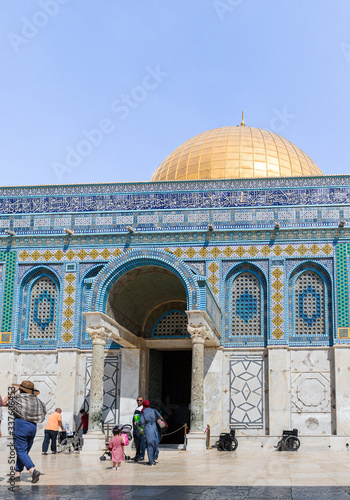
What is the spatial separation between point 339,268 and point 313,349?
2377 millimetres

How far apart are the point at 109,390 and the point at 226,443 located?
4011 millimetres

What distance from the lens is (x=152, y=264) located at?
18469 millimetres

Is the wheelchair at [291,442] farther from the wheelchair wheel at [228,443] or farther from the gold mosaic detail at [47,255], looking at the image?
the gold mosaic detail at [47,255]

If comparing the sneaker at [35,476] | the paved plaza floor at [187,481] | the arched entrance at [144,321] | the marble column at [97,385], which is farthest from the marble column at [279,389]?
the sneaker at [35,476]

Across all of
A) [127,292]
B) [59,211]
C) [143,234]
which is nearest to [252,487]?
[127,292]

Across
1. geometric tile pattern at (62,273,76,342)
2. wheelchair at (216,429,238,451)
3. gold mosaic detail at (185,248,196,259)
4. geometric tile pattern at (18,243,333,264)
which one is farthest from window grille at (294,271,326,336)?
geometric tile pattern at (62,273,76,342)

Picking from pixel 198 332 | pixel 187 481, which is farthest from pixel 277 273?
pixel 187 481

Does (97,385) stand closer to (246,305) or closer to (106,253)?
(106,253)

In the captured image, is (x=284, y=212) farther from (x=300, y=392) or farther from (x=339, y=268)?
(x=300, y=392)

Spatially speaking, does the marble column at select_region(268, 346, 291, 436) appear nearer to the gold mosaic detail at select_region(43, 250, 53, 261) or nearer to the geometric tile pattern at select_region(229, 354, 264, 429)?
the geometric tile pattern at select_region(229, 354, 264, 429)

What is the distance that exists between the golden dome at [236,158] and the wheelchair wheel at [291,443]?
9.44m

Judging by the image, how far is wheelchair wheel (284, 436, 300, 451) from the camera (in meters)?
18.2

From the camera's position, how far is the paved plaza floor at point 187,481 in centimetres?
809

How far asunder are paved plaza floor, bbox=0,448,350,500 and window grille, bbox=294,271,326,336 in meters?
6.76
